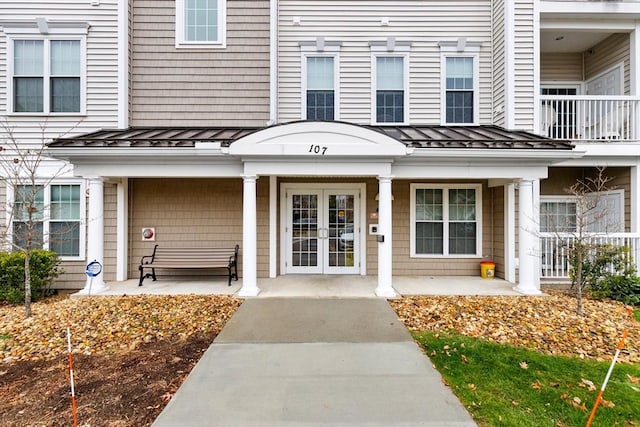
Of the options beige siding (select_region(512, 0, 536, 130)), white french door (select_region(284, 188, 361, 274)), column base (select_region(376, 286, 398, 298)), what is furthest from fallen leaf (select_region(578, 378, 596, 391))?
beige siding (select_region(512, 0, 536, 130))

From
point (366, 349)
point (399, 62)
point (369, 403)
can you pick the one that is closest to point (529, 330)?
point (366, 349)

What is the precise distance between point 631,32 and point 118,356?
13.2 meters

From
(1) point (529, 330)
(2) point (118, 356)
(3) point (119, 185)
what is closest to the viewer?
(2) point (118, 356)

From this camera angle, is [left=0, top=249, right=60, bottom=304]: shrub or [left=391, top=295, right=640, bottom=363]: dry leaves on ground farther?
[left=0, top=249, right=60, bottom=304]: shrub

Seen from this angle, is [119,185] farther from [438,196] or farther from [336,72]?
[438,196]

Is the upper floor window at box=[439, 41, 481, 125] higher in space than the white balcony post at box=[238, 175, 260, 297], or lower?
higher

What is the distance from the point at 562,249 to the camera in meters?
7.75

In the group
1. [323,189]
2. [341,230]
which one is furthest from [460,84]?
[341,230]

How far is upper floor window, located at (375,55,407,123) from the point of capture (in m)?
9.05

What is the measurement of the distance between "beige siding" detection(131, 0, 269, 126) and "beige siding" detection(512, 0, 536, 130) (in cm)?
627

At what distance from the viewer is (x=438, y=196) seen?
877 centimetres

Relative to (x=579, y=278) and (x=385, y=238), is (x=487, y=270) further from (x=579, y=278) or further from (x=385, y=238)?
(x=385, y=238)

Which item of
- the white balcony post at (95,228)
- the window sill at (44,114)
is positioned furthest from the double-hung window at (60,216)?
the window sill at (44,114)

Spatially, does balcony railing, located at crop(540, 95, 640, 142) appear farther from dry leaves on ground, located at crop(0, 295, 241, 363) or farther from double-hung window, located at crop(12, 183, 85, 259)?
double-hung window, located at crop(12, 183, 85, 259)
